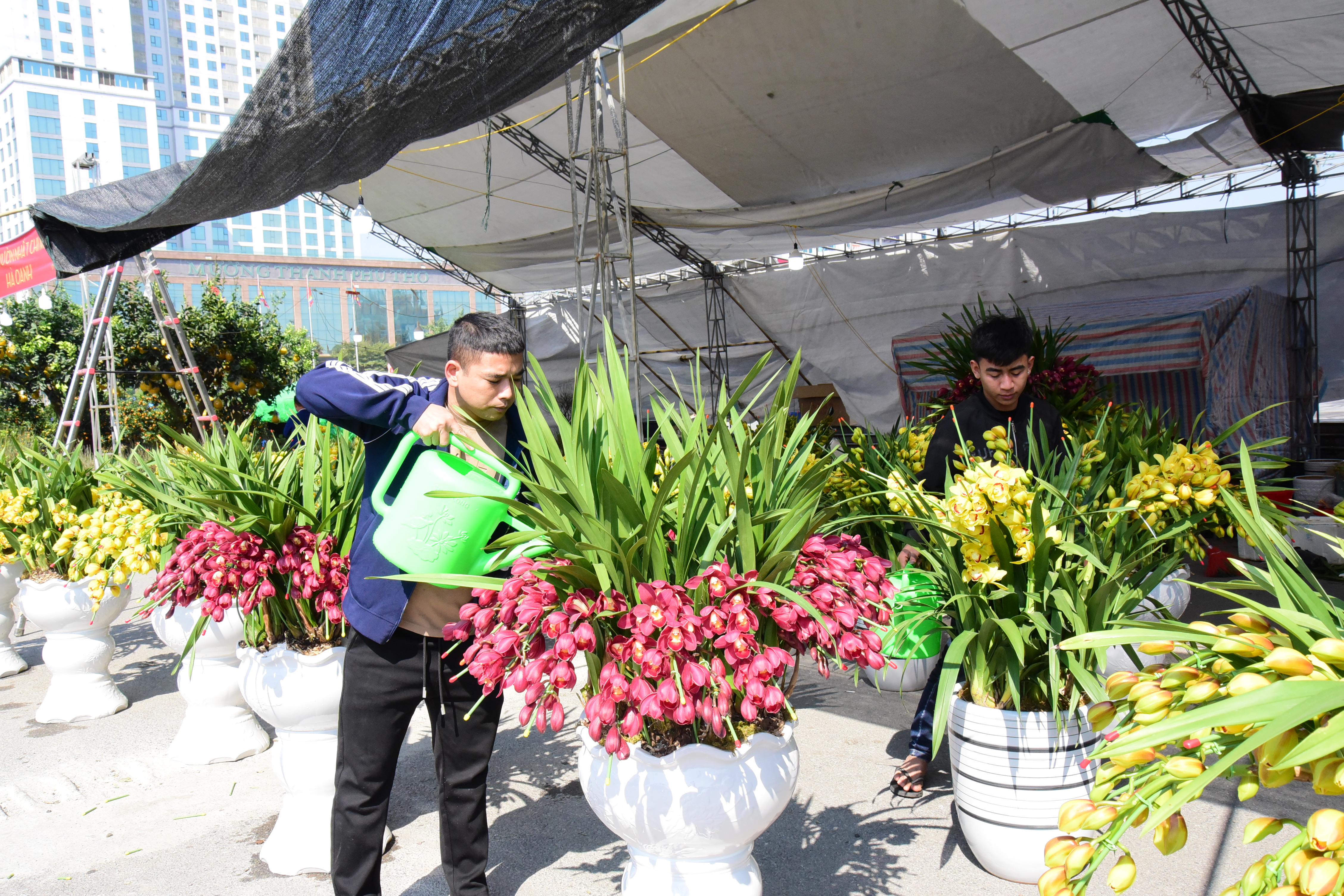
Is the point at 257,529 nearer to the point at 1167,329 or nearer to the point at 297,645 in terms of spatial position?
the point at 297,645

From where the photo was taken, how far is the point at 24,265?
16.5 ft

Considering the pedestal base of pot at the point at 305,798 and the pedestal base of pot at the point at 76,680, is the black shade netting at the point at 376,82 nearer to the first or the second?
the pedestal base of pot at the point at 76,680

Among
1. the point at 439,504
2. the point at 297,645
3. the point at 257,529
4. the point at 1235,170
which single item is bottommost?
the point at 297,645

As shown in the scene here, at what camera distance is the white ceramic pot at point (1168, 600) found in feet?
8.96

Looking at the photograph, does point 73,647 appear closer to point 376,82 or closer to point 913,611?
point 376,82

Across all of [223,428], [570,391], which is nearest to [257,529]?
[223,428]

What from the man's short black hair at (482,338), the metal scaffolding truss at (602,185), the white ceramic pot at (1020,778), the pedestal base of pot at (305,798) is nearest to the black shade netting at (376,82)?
the metal scaffolding truss at (602,185)

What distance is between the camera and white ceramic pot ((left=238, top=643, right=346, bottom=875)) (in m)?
2.13

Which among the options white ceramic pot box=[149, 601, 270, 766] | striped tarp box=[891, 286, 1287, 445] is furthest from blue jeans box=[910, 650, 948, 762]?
striped tarp box=[891, 286, 1287, 445]

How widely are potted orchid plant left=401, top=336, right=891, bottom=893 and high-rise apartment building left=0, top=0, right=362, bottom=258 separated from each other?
61.6 meters

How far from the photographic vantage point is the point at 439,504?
1499mm

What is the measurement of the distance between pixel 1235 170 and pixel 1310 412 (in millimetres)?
2113

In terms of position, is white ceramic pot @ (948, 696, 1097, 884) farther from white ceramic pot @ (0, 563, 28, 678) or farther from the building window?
the building window

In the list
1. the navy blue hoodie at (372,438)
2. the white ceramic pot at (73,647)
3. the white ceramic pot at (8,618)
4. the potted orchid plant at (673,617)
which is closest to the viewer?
the potted orchid plant at (673,617)
